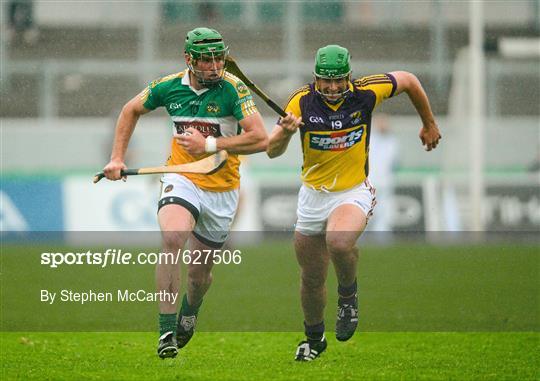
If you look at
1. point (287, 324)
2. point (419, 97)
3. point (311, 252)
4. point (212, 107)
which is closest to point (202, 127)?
point (212, 107)

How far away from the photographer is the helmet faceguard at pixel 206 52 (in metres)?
6.86

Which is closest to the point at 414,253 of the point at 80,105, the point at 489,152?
the point at 489,152

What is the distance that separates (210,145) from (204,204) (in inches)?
22.7

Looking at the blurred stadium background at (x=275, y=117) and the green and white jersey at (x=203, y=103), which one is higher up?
the green and white jersey at (x=203, y=103)

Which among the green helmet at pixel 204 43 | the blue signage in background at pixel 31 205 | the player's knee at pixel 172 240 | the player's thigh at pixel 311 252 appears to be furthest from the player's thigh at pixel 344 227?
the blue signage in background at pixel 31 205

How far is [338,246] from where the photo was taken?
712 centimetres

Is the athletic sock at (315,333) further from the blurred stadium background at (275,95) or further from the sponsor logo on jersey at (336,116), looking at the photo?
the blurred stadium background at (275,95)

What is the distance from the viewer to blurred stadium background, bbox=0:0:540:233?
1489cm

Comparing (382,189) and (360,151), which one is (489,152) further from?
(360,151)

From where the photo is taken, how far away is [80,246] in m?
12.7

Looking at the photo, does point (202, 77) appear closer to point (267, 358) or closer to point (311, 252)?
point (311, 252)

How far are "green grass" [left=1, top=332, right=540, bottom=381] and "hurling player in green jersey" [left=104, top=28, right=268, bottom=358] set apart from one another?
295mm

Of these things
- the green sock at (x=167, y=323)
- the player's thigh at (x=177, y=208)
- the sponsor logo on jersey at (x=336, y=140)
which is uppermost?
the sponsor logo on jersey at (x=336, y=140)

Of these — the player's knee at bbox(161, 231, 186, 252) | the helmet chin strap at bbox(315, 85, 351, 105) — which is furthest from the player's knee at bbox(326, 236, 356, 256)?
the player's knee at bbox(161, 231, 186, 252)
